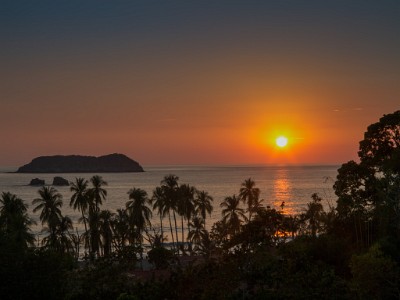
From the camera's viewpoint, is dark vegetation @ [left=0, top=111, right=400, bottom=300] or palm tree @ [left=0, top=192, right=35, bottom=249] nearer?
dark vegetation @ [left=0, top=111, right=400, bottom=300]

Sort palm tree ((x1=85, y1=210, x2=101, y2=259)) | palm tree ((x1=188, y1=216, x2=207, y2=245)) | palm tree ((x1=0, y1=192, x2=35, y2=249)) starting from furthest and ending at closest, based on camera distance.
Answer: palm tree ((x1=188, y1=216, x2=207, y2=245)) < palm tree ((x1=85, y1=210, x2=101, y2=259)) < palm tree ((x1=0, y1=192, x2=35, y2=249))

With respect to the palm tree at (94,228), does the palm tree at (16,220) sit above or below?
above

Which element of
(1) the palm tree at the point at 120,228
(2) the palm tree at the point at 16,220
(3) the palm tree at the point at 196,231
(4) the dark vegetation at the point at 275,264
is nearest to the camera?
(4) the dark vegetation at the point at 275,264

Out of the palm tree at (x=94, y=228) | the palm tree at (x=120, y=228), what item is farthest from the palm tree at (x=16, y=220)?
the palm tree at (x=120, y=228)

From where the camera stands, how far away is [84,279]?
32906mm

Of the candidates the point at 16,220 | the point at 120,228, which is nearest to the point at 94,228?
the point at 120,228

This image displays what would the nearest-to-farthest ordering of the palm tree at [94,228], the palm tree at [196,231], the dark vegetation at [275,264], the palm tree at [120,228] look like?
the dark vegetation at [275,264] < the palm tree at [120,228] < the palm tree at [94,228] < the palm tree at [196,231]

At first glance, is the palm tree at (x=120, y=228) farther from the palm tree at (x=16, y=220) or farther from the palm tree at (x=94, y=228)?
the palm tree at (x=16, y=220)

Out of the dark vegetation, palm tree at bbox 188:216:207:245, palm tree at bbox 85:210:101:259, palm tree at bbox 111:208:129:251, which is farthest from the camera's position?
palm tree at bbox 188:216:207:245

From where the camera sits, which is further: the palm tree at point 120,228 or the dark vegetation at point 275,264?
the palm tree at point 120,228

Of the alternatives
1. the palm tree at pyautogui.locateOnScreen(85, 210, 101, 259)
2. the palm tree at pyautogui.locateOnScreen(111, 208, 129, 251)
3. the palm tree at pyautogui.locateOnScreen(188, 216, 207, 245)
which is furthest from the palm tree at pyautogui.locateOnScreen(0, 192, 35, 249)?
the palm tree at pyautogui.locateOnScreen(188, 216, 207, 245)

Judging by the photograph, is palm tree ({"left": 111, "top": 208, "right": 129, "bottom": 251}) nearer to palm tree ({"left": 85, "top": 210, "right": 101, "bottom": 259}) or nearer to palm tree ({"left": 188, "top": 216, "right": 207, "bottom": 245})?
palm tree ({"left": 85, "top": 210, "right": 101, "bottom": 259})

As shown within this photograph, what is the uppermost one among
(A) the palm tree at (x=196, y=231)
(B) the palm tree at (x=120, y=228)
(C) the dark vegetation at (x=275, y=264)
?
(C) the dark vegetation at (x=275, y=264)

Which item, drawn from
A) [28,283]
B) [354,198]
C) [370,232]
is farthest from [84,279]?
[370,232]
